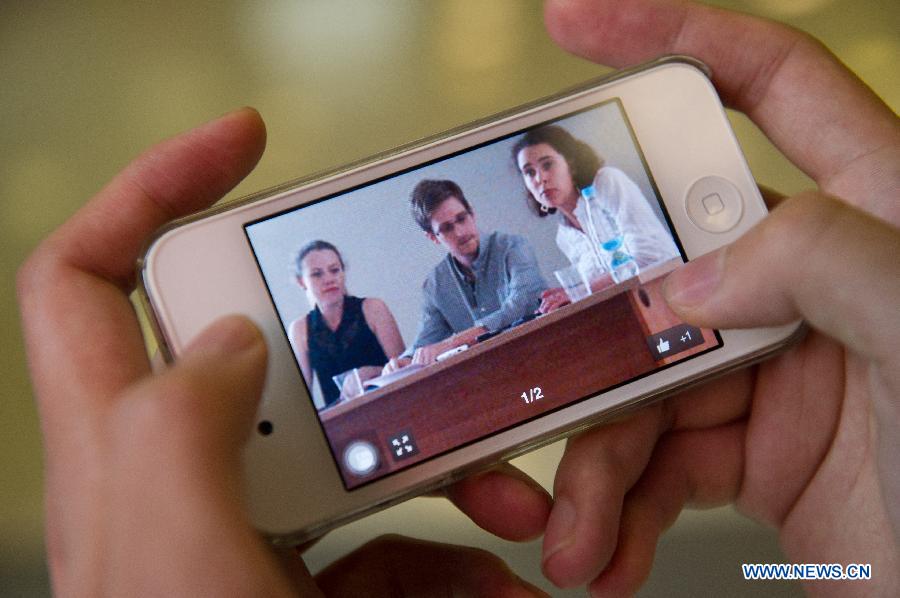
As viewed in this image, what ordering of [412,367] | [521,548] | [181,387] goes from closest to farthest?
[181,387]
[412,367]
[521,548]

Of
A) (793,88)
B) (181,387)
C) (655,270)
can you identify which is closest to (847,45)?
(793,88)

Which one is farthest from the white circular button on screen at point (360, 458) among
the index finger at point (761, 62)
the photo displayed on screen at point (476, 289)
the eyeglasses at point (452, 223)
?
the index finger at point (761, 62)

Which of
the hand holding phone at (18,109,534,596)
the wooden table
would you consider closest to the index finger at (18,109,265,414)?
the hand holding phone at (18,109,534,596)

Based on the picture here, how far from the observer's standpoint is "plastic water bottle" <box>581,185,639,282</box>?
37cm

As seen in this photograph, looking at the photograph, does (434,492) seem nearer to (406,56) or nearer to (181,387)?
(181,387)

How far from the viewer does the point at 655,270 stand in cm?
37

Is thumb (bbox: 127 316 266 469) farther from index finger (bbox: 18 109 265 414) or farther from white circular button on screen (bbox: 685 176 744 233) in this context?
white circular button on screen (bbox: 685 176 744 233)

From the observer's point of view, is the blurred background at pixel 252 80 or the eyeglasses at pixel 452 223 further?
the blurred background at pixel 252 80

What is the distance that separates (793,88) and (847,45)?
0.33 meters

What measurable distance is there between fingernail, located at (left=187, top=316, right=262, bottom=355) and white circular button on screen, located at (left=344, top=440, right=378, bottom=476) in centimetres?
8

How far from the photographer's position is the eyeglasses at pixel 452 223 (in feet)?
1.19

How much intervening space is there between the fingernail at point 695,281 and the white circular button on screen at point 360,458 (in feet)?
0.52

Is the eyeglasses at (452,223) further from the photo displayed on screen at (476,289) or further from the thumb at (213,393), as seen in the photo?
the thumb at (213,393)

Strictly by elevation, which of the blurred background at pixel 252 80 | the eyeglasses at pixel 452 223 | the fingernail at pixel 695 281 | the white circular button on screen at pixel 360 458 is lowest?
the white circular button on screen at pixel 360 458
